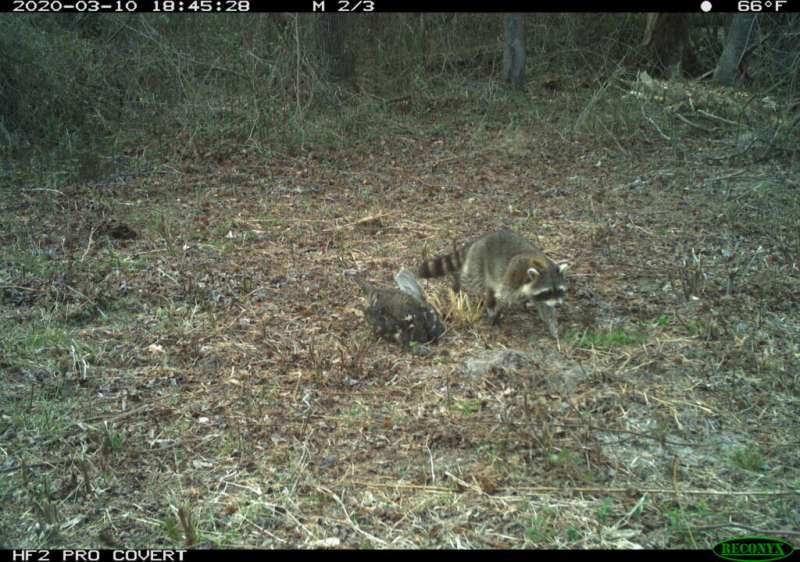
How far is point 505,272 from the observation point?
19.3 feet

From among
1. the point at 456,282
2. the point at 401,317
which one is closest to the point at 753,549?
the point at 401,317

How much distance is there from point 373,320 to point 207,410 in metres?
1.39

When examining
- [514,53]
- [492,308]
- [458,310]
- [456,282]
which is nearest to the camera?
[458,310]

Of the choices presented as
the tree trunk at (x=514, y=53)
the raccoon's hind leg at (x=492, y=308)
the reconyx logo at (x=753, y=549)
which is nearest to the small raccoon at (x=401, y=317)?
the raccoon's hind leg at (x=492, y=308)

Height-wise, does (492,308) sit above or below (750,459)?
above

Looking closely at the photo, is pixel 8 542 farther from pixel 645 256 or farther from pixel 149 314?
pixel 645 256

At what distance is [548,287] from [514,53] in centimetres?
833

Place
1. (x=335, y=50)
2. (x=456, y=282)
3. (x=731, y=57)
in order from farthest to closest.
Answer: (x=335, y=50), (x=731, y=57), (x=456, y=282)

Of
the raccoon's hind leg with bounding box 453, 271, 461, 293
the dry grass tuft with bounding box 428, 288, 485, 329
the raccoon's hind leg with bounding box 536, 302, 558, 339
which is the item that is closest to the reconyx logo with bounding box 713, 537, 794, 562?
the raccoon's hind leg with bounding box 536, 302, 558, 339

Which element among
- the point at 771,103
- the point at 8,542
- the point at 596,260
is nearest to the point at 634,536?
the point at 8,542

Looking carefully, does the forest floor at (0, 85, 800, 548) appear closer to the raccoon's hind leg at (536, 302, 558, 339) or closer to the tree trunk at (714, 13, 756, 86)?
the raccoon's hind leg at (536, 302, 558, 339)

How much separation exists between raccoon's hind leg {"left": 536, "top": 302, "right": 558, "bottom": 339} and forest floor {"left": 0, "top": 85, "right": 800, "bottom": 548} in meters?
0.13

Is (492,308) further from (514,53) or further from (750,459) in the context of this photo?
(514,53)

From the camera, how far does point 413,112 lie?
12.1m
